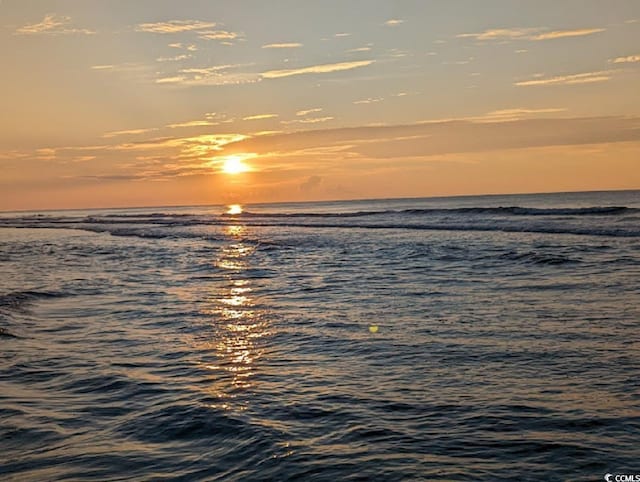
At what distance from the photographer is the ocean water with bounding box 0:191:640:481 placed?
20.0 ft

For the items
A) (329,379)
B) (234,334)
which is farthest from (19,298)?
(329,379)

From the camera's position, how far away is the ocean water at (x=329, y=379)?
6.11 m

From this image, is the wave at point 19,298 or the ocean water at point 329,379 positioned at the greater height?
the wave at point 19,298

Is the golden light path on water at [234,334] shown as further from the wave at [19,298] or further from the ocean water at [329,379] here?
the wave at [19,298]

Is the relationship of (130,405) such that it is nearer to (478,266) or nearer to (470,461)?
(470,461)

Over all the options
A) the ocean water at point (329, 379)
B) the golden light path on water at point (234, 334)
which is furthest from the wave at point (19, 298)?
the golden light path on water at point (234, 334)

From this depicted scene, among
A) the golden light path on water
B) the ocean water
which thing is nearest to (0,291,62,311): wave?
the ocean water

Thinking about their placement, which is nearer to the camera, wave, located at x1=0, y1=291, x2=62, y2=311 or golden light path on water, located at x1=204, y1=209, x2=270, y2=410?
golden light path on water, located at x1=204, y1=209, x2=270, y2=410

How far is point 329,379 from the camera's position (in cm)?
881

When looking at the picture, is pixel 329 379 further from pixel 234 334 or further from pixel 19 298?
pixel 19 298

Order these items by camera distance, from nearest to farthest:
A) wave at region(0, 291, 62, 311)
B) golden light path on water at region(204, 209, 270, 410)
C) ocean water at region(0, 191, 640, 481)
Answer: ocean water at region(0, 191, 640, 481) < golden light path on water at region(204, 209, 270, 410) < wave at region(0, 291, 62, 311)

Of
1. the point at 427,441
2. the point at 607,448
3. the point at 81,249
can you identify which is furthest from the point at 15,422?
the point at 81,249

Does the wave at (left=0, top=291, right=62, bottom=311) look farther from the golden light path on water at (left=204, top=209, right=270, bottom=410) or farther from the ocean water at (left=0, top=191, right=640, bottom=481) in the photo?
the golden light path on water at (left=204, top=209, right=270, bottom=410)

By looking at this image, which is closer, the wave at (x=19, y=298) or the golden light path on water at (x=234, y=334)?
the golden light path on water at (x=234, y=334)
